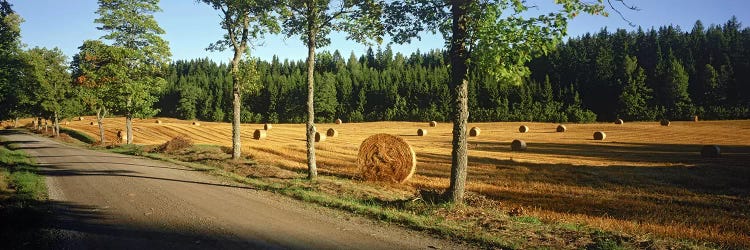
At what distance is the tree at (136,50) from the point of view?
1252 inches

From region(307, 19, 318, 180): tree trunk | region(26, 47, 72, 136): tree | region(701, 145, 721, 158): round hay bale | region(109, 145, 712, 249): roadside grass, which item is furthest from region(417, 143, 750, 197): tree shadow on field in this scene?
region(26, 47, 72, 136): tree

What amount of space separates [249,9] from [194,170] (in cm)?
799

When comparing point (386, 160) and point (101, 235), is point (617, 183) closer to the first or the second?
point (386, 160)

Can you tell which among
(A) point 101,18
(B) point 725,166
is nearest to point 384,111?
(A) point 101,18

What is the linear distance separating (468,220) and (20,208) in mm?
10561

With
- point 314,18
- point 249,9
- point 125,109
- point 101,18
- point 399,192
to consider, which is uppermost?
point 101,18

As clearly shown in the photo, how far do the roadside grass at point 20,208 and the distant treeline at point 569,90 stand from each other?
213ft

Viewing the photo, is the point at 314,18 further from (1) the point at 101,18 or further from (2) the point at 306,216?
(1) the point at 101,18

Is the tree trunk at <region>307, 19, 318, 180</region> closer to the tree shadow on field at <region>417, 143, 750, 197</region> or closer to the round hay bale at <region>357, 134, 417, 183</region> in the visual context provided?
the round hay bale at <region>357, 134, 417, 183</region>

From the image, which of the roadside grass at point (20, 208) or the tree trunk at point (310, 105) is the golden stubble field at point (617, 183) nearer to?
the tree trunk at point (310, 105)

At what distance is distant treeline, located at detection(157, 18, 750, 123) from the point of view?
86250 mm

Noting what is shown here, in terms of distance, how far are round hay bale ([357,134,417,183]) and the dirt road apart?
5.84 metres

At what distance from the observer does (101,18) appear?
3153cm

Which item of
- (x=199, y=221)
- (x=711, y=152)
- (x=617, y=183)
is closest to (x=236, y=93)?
(x=199, y=221)
